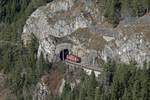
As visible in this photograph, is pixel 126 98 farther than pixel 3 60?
No

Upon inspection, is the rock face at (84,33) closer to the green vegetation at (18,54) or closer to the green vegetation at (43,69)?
the green vegetation at (43,69)

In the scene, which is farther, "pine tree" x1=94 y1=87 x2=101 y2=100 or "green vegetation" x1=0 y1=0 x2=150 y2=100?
"green vegetation" x1=0 y1=0 x2=150 y2=100

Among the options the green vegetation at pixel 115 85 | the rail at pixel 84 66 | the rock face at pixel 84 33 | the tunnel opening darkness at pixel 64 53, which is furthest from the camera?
the tunnel opening darkness at pixel 64 53

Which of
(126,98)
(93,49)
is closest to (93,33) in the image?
(93,49)

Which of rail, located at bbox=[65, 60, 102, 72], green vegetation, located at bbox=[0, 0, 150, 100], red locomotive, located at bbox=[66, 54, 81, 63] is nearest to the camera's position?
green vegetation, located at bbox=[0, 0, 150, 100]

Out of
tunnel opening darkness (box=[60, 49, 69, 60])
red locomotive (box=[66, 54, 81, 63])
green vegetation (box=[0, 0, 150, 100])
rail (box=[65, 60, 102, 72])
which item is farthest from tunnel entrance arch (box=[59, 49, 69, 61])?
green vegetation (box=[0, 0, 150, 100])

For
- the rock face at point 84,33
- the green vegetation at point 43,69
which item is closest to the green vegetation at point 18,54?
the green vegetation at point 43,69

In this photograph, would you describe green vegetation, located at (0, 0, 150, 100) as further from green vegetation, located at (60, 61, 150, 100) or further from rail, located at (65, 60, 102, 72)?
rail, located at (65, 60, 102, 72)

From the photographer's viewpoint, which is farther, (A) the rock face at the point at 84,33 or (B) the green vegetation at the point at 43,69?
(A) the rock face at the point at 84,33

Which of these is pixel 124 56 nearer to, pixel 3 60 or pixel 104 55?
pixel 104 55
